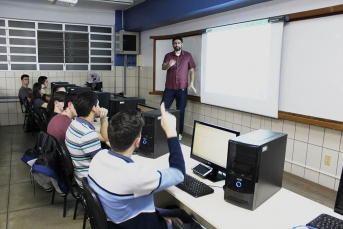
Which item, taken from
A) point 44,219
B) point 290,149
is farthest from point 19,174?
point 290,149

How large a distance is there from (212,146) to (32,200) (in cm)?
222

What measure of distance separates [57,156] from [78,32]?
5218 mm

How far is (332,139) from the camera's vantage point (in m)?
3.14

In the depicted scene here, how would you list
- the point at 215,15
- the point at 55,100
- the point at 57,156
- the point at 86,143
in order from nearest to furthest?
the point at 86,143 → the point at 57,156 → the point at 55,100 → the point at 215,15

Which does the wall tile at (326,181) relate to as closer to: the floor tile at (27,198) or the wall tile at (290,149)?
the wall tile at (290,149)

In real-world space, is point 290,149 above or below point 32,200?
above

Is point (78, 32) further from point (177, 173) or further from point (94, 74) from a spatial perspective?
point (177, 173)

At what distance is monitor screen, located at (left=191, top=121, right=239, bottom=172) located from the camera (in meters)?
1.93

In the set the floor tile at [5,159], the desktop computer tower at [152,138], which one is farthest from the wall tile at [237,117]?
the floor tile at [5,159]

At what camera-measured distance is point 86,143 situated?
229 cm

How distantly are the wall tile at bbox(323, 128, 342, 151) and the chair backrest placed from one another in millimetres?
2699

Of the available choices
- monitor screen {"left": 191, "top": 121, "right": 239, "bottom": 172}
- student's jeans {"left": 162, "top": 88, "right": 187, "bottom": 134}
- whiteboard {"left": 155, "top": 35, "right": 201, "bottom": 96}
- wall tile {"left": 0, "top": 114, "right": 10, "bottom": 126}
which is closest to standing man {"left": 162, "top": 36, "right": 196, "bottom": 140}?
student's jeans {"left": 162, "top": 88, "right": 187, "bottom": 134}

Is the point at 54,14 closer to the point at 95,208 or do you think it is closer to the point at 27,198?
the point at 27,198

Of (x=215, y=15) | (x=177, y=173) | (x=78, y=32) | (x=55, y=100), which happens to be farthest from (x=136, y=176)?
(x=78, y=32)
